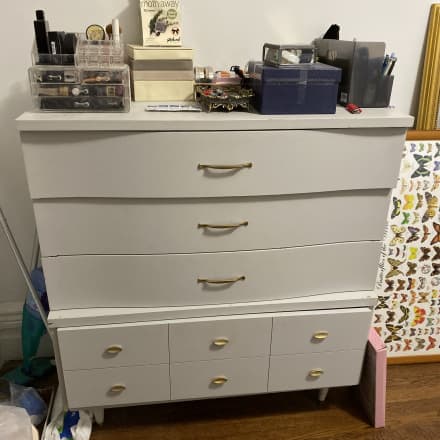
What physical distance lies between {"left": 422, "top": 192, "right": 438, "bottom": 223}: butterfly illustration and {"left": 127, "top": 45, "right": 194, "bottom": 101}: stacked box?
939 mm

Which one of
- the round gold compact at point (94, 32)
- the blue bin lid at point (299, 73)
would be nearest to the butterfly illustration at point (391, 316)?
the blue bin lid at point (299, 73)

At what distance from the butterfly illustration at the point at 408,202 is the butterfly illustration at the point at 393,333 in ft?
1.55

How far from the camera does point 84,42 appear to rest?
122cm

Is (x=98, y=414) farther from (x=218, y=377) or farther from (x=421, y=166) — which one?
(x=421, y=166)

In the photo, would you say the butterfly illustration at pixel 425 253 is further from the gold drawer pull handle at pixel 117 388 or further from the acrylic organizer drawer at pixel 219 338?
the gold drawer pull handle at pixel 117 388

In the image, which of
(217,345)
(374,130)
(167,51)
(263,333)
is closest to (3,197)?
(167,51)

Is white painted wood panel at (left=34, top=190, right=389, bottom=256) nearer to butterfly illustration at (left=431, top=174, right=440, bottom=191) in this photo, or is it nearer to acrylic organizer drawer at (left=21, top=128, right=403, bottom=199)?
acrylic organizer drawer at (left=21, top=128, right=403, bottom=199)

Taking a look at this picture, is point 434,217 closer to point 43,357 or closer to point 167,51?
point 167,51

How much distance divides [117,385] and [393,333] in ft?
3.52

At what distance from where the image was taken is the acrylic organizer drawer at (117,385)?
1.42 metres

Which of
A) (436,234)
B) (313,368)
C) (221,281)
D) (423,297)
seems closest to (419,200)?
(436,234)

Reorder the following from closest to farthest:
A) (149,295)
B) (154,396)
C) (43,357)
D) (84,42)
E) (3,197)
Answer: (84,42) → (149,295) → (154,396) → (3,197) → (43,357)

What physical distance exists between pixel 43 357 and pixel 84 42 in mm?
1260

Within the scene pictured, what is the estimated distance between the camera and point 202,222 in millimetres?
1272
